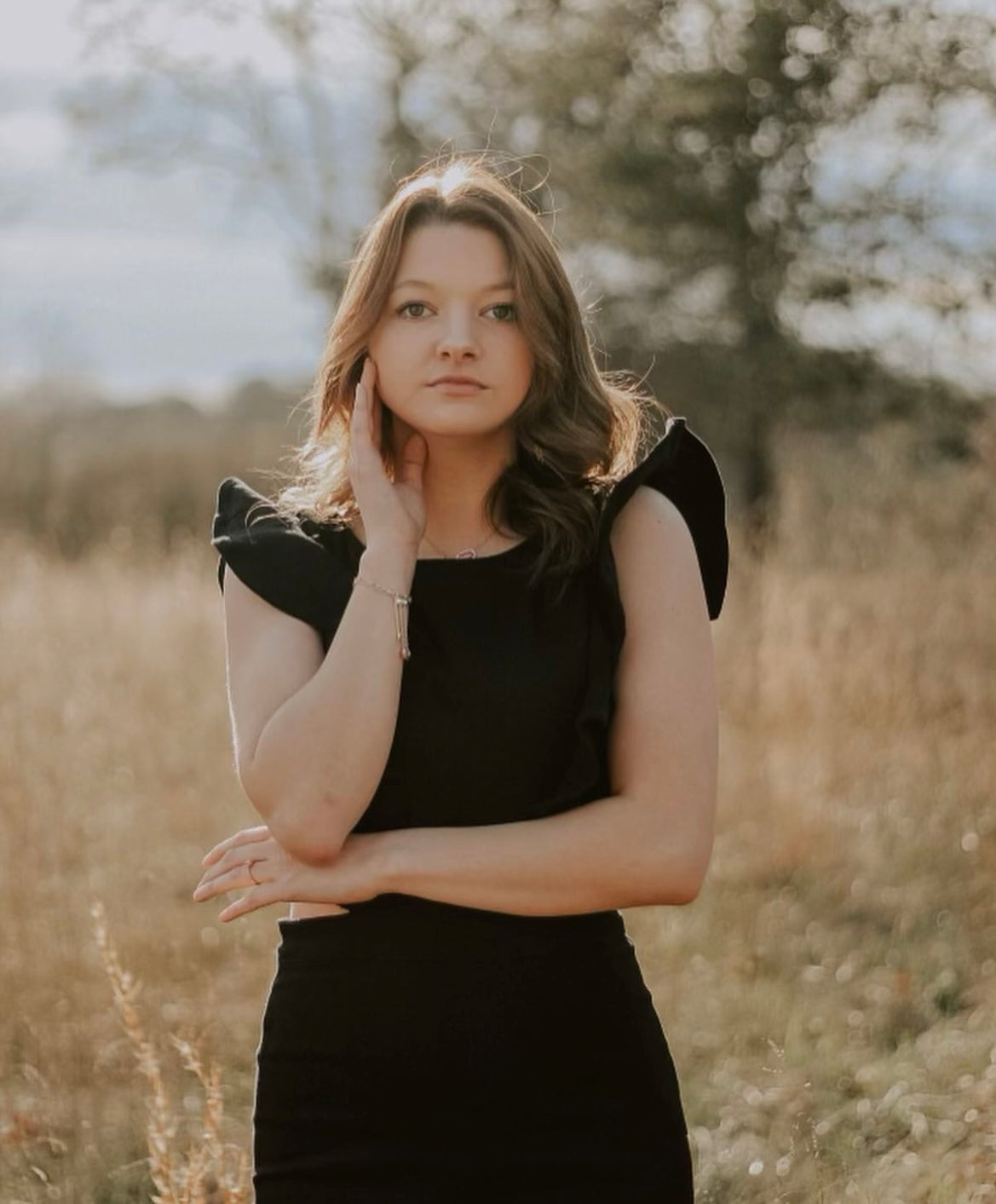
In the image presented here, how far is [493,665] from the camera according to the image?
2264mm

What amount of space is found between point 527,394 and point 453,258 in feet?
0.82

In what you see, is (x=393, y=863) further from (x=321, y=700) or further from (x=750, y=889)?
(x=750, y=889)

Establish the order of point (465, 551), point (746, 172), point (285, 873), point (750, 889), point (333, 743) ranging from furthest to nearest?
point (746, 172) → point (750, 889) → point (465, 551) → point (285, 873) → point (333, 743)

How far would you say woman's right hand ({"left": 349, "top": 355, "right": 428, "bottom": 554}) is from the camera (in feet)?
7.77

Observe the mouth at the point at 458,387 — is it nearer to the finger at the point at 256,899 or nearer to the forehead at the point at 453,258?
the forehead at the point at 453,258

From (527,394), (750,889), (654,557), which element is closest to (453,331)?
(527,394)

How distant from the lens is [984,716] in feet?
22.6

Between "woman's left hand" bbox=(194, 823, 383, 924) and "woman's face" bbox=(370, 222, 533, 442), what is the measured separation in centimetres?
67

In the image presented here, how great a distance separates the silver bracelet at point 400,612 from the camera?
87.9 inches

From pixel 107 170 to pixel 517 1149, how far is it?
1933cm

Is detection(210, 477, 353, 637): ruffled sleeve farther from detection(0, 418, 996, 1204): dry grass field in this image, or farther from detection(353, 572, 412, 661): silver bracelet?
detection(0, 418, 996, 1204): dry grass field

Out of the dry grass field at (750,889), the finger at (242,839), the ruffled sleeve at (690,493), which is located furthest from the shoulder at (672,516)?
the dry grass field at (750,889)

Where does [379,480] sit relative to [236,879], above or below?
above

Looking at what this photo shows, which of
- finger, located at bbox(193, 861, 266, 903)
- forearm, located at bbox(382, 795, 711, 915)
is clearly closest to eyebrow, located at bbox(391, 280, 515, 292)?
forearm, located at bbox(382, 795, 711, 915)
